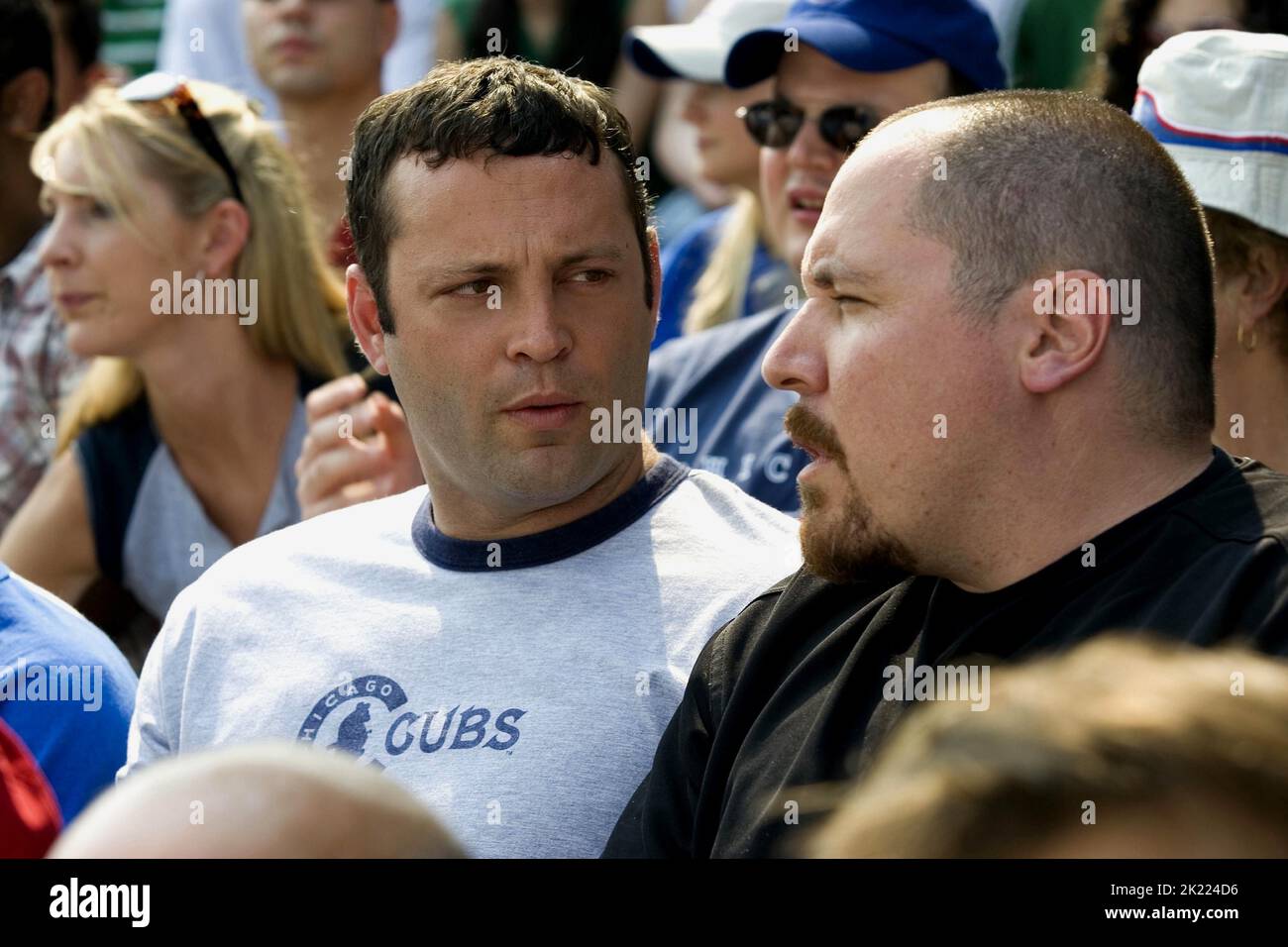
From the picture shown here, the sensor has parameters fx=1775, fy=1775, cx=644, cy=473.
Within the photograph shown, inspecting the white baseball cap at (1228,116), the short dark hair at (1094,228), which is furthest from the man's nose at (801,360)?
the white baseball cap at (1228,116)

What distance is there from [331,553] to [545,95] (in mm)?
747

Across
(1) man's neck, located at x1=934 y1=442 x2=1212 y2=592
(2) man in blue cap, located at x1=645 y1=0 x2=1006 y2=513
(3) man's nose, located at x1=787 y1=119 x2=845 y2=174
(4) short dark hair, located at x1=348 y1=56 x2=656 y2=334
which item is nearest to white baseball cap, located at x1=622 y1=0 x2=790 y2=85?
(2) man in blue cap, located at x1=645 y1=0 x2=1006 y2=513

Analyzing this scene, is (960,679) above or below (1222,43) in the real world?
below

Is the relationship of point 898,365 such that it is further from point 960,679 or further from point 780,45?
point 780,45

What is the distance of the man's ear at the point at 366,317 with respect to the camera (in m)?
2.78

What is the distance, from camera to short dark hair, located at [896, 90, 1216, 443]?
2037 mm

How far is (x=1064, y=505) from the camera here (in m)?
2.01

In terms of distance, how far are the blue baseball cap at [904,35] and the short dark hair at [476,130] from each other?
97 centimetres

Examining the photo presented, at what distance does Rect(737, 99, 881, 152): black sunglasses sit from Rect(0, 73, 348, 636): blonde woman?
3.61ft

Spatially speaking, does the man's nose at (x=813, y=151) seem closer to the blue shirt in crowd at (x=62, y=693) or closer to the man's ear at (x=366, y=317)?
the man's ear at (x=366, y=317)

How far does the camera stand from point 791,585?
224 centimetres

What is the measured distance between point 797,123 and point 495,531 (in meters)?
1.46

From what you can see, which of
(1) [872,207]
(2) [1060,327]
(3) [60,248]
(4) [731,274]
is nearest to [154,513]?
(3) [60,248]

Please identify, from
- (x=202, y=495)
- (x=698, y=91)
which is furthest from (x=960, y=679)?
(x=698, y=91)
